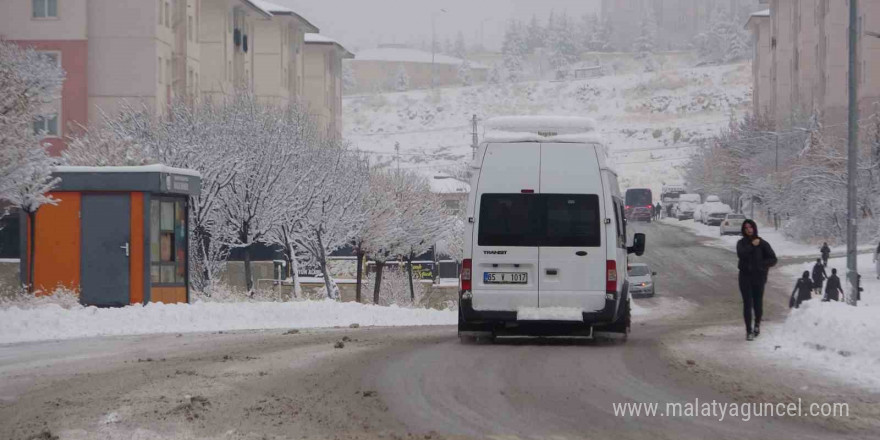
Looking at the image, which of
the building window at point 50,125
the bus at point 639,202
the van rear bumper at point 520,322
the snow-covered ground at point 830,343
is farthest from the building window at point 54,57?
the bus at point 639,202

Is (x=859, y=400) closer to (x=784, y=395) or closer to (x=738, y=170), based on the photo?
(x=784, y=395)

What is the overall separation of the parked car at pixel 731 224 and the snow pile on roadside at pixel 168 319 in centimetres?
5669

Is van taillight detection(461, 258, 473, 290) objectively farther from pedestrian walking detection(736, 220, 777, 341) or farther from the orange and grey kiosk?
the orange and grey kiosk

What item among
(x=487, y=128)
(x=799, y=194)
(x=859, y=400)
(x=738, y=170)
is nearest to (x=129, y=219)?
(x=487, y=128)

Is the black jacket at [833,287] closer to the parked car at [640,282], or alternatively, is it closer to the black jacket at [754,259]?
the parked car at [640,282]

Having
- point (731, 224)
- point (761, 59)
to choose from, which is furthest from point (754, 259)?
point (761, 59)

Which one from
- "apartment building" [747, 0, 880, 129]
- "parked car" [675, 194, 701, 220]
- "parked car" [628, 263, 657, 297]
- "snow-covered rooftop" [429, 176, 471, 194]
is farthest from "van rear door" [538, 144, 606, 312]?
"parked car" [675, 194, 701, 220]

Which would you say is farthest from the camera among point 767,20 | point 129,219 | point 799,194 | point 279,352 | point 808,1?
point 767,20

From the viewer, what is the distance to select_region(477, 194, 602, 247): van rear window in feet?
59.0

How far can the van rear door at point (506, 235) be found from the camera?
707 inches

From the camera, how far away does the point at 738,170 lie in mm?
98688

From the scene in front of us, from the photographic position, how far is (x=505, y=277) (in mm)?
18016

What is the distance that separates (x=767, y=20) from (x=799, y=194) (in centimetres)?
5052

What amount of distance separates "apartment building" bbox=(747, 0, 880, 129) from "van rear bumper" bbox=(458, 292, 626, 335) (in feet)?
198
